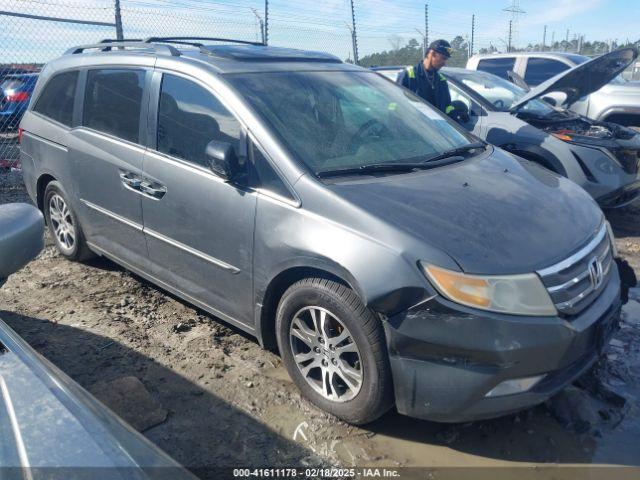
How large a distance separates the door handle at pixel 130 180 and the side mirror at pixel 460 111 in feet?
11.4

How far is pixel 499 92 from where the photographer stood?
6918 millimetres

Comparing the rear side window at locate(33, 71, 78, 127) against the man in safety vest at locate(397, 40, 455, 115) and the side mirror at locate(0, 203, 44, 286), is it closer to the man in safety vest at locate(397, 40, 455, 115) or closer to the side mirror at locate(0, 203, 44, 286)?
the side mirror at locate(0, 203, 44, 286)

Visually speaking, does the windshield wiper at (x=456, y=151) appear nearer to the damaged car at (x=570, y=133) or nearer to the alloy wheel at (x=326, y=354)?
the alloy wheel at (x=326, y=354)

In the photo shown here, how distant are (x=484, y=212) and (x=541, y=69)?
27.6 ft

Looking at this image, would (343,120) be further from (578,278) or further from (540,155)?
(540,155)

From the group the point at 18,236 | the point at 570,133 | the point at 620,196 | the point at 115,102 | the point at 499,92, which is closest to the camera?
the point at 18,236

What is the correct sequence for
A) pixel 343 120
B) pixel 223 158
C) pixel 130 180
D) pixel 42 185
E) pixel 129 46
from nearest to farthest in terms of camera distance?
pixel 223 158 < pixel 343 120 < pixel 130 180 < pixel 129 46 < pixel 42 185

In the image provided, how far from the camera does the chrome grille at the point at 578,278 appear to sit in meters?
2.46

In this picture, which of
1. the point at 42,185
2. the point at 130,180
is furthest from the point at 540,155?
the point at 42,185

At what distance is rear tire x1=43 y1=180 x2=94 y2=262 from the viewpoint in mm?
4551

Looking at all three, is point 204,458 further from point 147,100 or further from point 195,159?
point 147,100

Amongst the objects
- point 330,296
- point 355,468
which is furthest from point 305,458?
point 330,296

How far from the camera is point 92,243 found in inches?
174

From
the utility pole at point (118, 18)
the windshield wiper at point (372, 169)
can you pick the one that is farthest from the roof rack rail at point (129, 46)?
the utility pole at point (118, 18)
